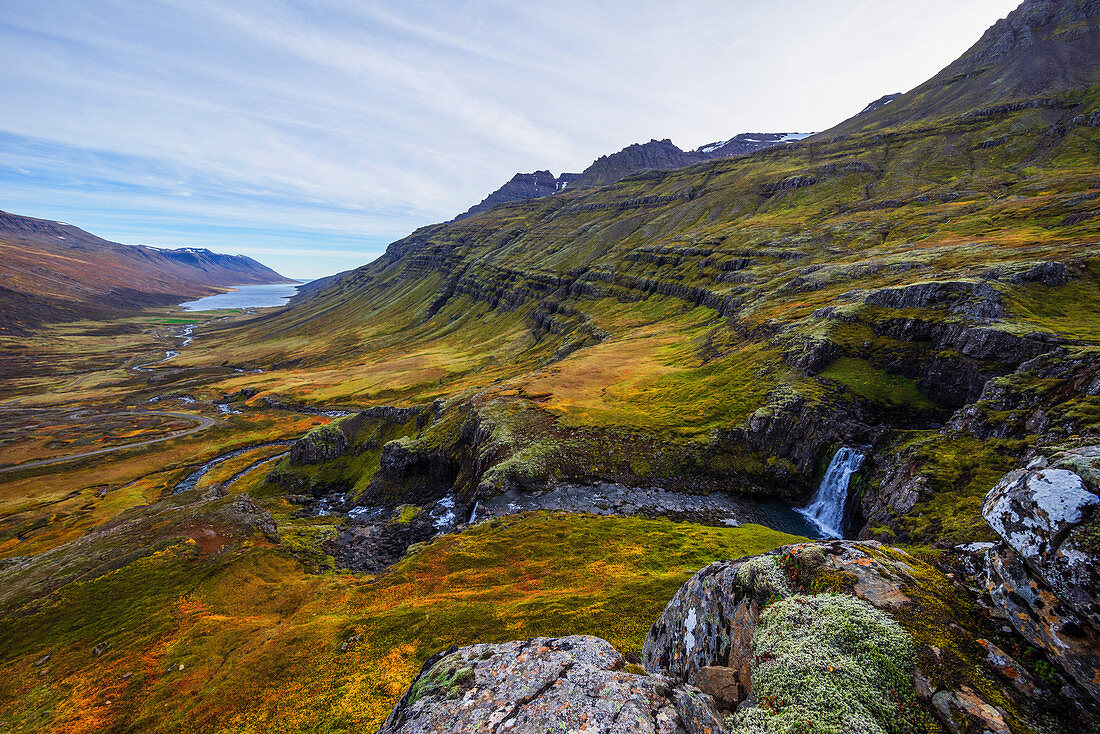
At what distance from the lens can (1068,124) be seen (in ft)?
537

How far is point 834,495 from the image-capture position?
157 ft

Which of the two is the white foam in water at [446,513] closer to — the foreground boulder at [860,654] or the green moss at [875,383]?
the foreground boulder at [860,654]

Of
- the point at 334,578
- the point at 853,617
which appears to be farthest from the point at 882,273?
the point at 334,578

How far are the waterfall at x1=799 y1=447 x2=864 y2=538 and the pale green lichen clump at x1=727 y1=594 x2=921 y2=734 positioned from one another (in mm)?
41512

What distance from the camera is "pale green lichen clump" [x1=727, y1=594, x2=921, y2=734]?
10.4 meters

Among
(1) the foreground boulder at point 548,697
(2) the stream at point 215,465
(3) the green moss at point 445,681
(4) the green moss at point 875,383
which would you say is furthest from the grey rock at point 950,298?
(2) the stream at point 215,465

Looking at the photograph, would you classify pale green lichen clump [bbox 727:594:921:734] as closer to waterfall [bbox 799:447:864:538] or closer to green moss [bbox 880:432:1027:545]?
green moss [bbox 880:432:1027:545]

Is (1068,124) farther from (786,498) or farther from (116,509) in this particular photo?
(116,509)

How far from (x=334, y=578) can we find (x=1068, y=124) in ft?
962

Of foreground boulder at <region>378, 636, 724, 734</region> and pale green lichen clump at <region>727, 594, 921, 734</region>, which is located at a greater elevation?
pale green lichen clump at <region>727, 594, 921, 734</region>

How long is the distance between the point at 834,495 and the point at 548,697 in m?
49.4

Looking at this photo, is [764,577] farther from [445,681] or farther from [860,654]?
[445,681]

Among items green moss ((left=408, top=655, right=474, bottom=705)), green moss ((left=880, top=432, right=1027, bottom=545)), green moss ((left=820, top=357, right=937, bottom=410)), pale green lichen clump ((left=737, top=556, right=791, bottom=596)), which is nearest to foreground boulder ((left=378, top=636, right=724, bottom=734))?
green moss ((left=408, top=655, right=474, bottom=705))

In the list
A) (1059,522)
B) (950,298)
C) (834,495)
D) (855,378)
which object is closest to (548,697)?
(1059,522)
